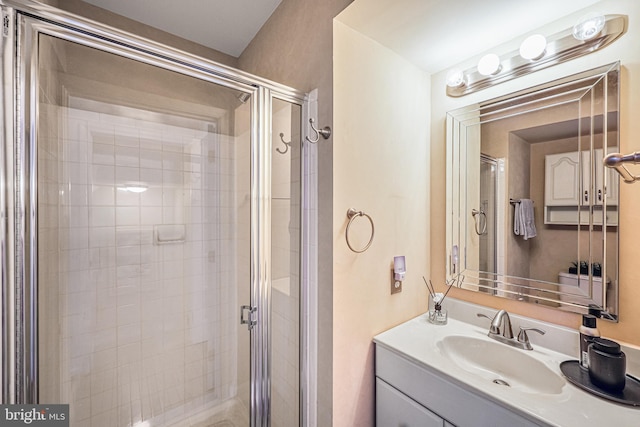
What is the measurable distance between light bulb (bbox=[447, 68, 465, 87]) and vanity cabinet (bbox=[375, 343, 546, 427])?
1.43 metres

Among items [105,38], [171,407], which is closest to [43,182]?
[105,38]

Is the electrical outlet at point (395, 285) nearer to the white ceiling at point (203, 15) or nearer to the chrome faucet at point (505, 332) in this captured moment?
the chrome faucet at point (505, 332)

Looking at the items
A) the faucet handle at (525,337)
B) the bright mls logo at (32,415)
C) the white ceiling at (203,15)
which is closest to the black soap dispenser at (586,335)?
the faucet handle at (525,337)

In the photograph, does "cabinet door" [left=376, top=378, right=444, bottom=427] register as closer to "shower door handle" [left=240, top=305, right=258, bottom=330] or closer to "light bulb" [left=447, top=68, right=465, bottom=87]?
"shower door handle" [left=240, top=305, right=258, bottom=330]

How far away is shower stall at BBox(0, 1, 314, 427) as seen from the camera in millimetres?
864

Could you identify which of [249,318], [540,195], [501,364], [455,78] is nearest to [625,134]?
[540,195]

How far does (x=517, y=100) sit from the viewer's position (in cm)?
129

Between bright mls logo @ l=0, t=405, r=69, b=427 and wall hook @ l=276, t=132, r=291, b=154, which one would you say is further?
wall hook @ l=276, t=132, r=291, b=154

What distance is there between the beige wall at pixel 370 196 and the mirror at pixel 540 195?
0.24 meters

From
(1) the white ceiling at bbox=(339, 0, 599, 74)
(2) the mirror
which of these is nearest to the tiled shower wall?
(1) the white ceiling at bbox=(339, 0, 599, 74)

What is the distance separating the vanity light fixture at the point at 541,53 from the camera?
3.43ft

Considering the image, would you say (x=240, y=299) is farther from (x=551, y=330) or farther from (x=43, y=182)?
(x=551, y=330)

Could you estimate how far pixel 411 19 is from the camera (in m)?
1.21

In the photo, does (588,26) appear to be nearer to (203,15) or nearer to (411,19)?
(411,19)
